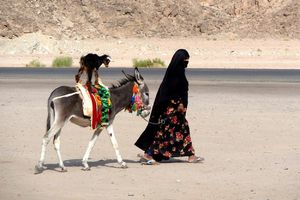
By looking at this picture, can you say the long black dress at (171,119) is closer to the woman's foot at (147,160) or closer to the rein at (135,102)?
the woman's foot at (147,160)

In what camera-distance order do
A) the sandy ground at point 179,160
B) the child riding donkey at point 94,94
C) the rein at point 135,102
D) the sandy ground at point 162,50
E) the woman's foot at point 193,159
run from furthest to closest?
the sandy ground at point 162,50
the woman's foot at point 193,159
the rein at point 135,102
the child riding donkey at point 94,94
the sandy ground at point 179,160

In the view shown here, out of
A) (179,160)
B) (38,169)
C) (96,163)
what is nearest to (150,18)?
(179,160)

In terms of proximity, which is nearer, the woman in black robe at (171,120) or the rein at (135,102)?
the rein at (135,102)

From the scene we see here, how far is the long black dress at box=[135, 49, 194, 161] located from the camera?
13961mm

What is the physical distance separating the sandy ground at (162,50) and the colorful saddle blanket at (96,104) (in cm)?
4376

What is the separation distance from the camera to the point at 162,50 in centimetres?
7138

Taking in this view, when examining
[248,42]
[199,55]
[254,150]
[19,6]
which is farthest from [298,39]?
[254,150]

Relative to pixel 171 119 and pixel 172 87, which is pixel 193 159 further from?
pixel 172 87

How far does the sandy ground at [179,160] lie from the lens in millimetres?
11484

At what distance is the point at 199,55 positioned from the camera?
67312 millimetres

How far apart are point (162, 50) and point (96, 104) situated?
58579 millimetres

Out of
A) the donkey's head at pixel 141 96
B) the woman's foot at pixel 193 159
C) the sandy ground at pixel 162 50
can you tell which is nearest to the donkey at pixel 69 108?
the donkey's head at pixel 141 96

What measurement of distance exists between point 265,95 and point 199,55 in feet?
125

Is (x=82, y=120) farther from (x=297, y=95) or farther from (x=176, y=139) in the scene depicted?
(x=297, y=95)
